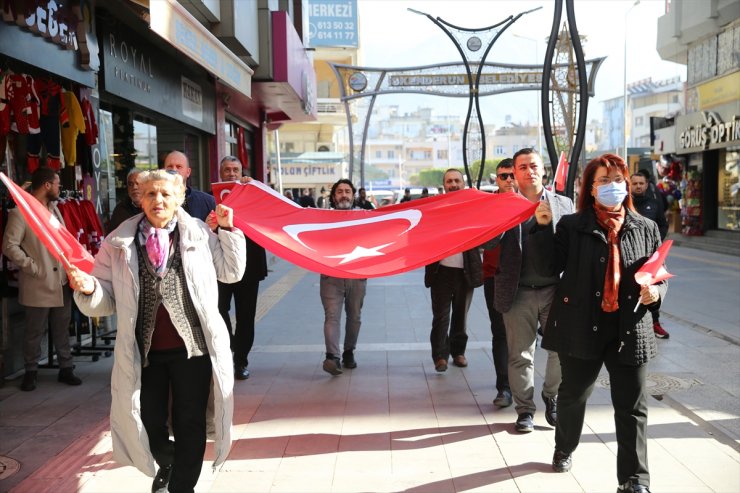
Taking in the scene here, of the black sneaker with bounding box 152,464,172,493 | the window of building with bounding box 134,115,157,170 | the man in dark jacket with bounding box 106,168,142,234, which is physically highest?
the window of building with bounding box 134,115,157,170

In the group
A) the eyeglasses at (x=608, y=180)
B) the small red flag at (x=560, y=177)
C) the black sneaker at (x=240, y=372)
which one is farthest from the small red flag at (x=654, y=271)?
the black sneaker at (x=240, y=372)

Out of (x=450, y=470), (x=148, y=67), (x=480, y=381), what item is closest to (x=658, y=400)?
(x=480, y=381)

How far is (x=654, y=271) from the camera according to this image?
4008mm

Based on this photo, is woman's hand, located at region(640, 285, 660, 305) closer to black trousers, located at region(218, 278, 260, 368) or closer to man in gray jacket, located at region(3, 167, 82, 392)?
black trousers, located at region(218, 278, 260, 368)

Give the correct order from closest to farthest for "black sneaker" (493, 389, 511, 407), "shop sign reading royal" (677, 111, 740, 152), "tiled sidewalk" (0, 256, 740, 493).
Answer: "tiled sidewalk" (0, 256, 740, 493) → "black sneaker" (493, 389, 511, 407) → "shop sign reading royal" (677, 111, 740, 152)

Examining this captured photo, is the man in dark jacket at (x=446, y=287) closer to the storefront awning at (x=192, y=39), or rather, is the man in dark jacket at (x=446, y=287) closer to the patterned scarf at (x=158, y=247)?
the storefront awning at (x=192, y=39)

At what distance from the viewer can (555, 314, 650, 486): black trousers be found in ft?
13.6

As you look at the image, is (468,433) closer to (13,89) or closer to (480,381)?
(480,381)

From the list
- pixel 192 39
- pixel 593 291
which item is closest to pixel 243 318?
pixel 192 39

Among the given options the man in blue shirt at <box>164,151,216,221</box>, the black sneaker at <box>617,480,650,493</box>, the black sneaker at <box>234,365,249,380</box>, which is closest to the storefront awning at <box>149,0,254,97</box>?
the man in blue shirt at <box>164,151,216,221</box>

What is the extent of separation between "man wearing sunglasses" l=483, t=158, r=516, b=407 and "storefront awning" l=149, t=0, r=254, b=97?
9.48 feet

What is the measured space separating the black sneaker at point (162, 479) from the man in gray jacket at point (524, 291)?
2568 millimetres

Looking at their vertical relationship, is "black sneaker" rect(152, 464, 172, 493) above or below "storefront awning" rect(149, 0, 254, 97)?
below

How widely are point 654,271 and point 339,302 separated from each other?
13.2 feet
